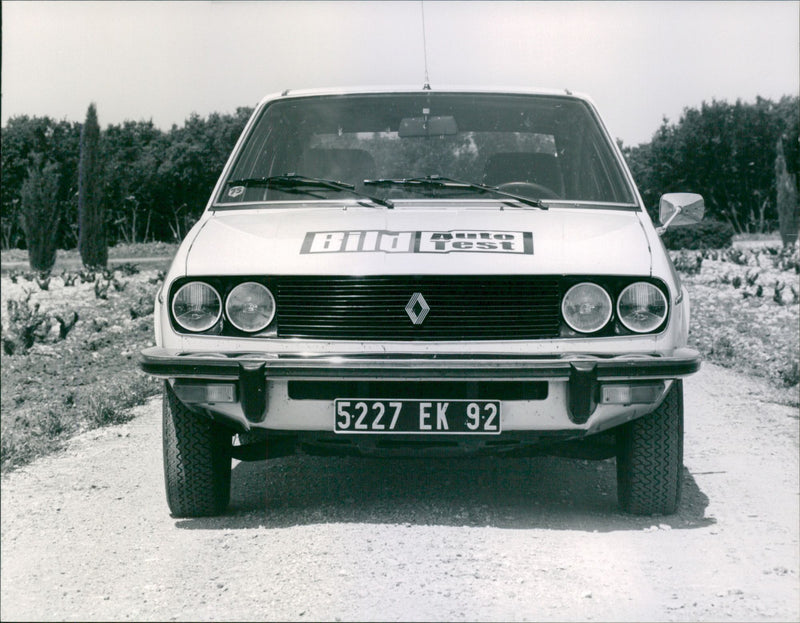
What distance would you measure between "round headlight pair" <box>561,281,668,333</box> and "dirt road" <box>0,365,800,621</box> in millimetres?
857

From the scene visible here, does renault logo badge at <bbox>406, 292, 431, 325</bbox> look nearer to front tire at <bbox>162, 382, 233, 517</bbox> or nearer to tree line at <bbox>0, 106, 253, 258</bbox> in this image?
front tire at <bbox>162, 382, 233, 517</bbox>

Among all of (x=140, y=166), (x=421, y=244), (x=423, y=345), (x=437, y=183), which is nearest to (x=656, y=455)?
(x=423, y=345)

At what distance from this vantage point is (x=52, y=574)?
141 inches

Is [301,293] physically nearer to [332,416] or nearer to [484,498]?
[332,416]

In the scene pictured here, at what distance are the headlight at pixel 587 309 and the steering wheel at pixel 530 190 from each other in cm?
105

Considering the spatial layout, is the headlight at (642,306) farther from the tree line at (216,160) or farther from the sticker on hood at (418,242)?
the tree line at (216,160)

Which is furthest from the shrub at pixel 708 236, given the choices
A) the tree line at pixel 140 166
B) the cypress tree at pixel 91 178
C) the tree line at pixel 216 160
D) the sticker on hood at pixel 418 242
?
the sticker on hood at pixel 418 242

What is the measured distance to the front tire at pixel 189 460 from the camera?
14.1 feet

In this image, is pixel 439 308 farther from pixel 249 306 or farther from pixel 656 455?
pixel 656 455

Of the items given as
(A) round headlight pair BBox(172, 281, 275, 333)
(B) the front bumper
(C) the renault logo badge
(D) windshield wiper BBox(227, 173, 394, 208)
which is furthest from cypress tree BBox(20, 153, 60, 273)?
(C) the renault logo badge

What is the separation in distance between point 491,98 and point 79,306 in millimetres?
8611

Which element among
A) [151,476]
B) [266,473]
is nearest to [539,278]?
[266,473]

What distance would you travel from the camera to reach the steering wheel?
5074 millimetres

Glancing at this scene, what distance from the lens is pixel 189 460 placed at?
4.30 m
